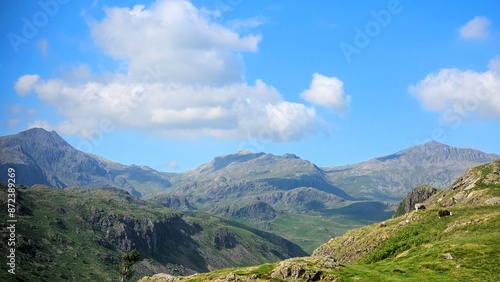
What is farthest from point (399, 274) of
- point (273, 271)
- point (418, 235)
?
point (418, 235)

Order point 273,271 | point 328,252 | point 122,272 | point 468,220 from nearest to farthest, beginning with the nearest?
point 273,271, point 468,220, point 122,272, point 328,252

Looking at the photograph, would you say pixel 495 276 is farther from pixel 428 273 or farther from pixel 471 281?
pixel 428 273

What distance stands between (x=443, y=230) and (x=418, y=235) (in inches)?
256

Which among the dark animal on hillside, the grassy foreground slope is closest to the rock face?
the grassy foreground slope

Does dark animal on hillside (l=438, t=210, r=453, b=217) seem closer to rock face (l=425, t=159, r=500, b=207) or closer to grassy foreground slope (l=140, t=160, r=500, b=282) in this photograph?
grassy foreground slope (l=140, t=160, r=500, b=282)

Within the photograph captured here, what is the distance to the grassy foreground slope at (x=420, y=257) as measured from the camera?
6844 cm

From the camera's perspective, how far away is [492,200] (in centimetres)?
12456

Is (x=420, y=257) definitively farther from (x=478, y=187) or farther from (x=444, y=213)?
(x=478, y=187)

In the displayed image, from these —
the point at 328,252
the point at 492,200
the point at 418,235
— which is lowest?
the point at 328,252

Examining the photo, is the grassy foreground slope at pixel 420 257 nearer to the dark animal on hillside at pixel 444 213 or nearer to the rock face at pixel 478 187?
the rock face at pixel 478 187

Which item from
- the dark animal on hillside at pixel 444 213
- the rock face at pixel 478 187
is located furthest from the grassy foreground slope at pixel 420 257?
the dark animal on hillside at pixel 444 213

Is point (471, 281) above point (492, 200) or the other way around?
the other way around

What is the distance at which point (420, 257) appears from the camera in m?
78.1

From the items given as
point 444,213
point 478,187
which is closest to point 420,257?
point 444,213
